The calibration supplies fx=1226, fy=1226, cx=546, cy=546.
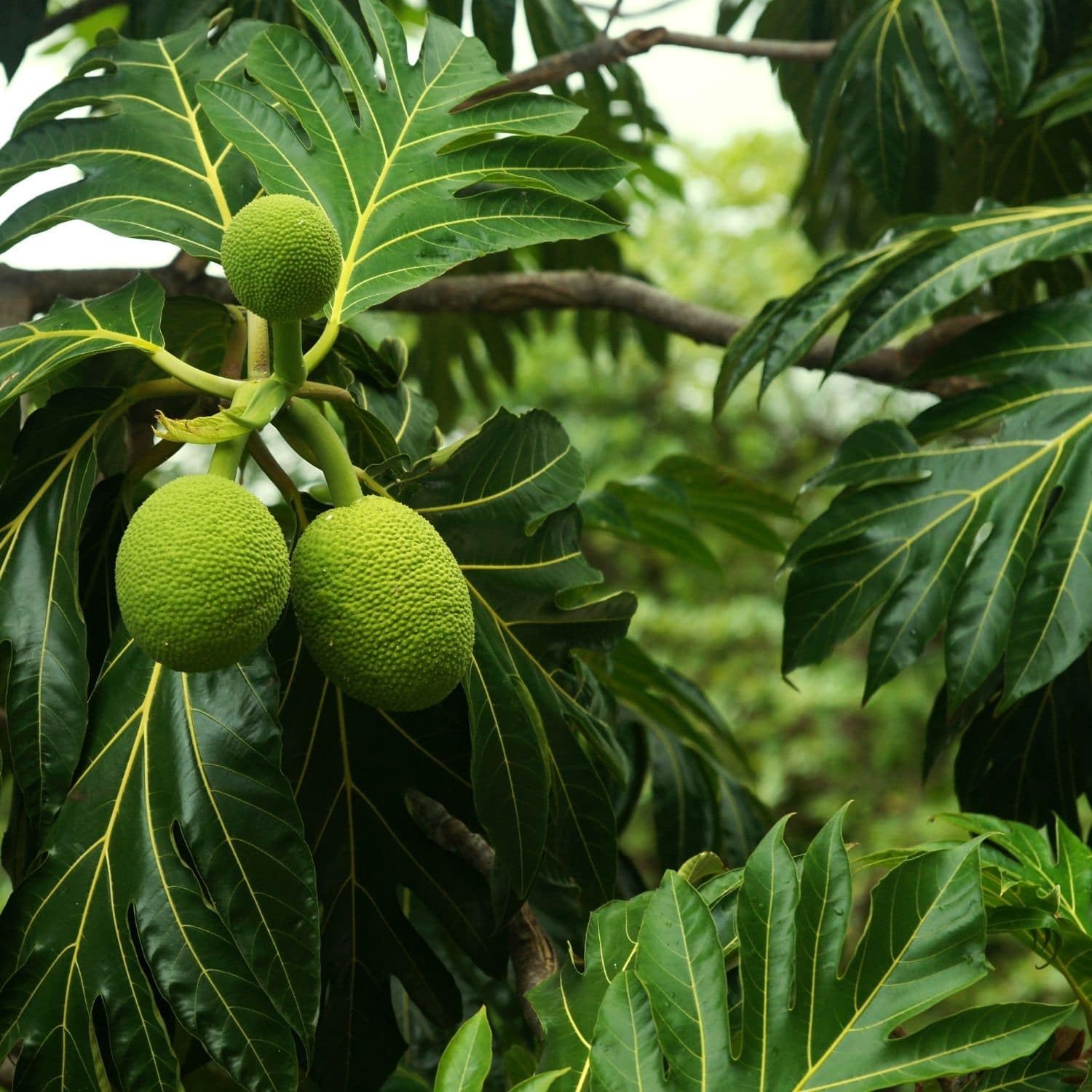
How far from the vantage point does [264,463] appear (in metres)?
0.84

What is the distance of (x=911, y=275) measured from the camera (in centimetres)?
119

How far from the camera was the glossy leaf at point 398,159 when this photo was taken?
82cm

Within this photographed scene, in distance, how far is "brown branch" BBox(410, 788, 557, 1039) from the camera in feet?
3.09

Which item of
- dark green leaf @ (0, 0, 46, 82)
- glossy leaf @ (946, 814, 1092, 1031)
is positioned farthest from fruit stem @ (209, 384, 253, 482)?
dark green leaf @ (0, 0, 46, 82)

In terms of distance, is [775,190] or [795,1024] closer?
[795,1024]

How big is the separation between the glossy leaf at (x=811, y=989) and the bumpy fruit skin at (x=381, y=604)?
0.18 meters

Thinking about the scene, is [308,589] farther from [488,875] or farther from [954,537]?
[954,537]

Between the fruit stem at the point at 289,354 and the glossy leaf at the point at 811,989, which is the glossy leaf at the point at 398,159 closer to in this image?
the fruit stem at the point at 289,354

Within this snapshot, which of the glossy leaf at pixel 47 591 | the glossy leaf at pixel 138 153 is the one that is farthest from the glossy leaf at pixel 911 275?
the glossy leaf at pixel 47 591

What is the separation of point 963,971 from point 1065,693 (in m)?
0.73

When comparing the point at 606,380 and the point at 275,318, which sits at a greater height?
the point at 275,318

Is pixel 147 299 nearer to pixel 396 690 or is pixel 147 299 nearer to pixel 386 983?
pixel 396 690

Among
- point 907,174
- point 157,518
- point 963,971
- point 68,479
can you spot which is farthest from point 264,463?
point 907,174

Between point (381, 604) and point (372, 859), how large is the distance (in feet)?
1.22
